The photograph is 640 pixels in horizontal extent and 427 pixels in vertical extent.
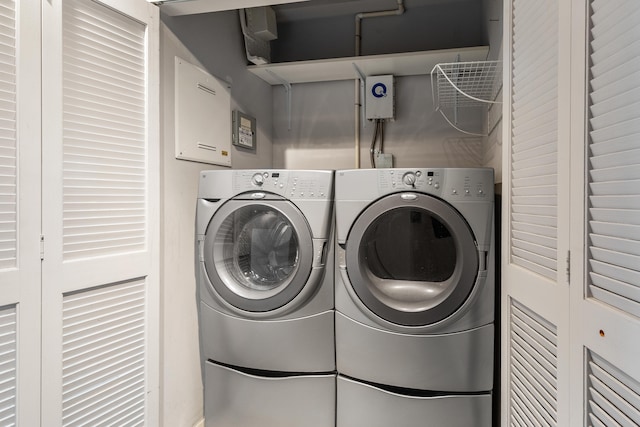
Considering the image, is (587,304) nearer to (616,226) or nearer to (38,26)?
(616,226)

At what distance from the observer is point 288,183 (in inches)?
67.8

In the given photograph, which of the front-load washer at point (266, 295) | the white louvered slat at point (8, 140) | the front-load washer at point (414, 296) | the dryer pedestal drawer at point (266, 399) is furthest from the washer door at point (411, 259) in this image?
the white louvered slat at point (8, 140)

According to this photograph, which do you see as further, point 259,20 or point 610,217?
point 259,20

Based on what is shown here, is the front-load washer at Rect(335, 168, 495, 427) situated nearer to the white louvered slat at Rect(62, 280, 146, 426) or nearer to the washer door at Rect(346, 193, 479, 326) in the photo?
the washer door at Rect(346, 193, 479, 326)

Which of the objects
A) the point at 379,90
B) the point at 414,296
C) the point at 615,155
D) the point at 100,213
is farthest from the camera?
the point at 379,90

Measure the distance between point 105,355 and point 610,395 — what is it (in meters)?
1.50

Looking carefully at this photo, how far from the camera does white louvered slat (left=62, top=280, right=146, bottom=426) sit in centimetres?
127

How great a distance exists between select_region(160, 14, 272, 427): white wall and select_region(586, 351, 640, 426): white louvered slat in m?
1.56

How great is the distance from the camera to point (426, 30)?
8.30 feet

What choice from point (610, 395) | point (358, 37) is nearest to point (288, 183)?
point (610, 395)

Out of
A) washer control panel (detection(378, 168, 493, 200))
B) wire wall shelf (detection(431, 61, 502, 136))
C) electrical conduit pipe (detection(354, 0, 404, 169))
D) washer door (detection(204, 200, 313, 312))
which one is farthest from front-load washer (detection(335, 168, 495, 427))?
electrical conduit pipe (detection(354, 0, 404, 169))

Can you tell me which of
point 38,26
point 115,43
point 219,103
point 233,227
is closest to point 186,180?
point 233,227

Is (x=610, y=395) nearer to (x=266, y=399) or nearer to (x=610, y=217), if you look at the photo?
(x=610, y=217)

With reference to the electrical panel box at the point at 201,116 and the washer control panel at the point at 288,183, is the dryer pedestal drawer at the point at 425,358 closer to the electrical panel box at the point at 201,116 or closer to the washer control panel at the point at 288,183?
the washer control panel at the point at 288,183
